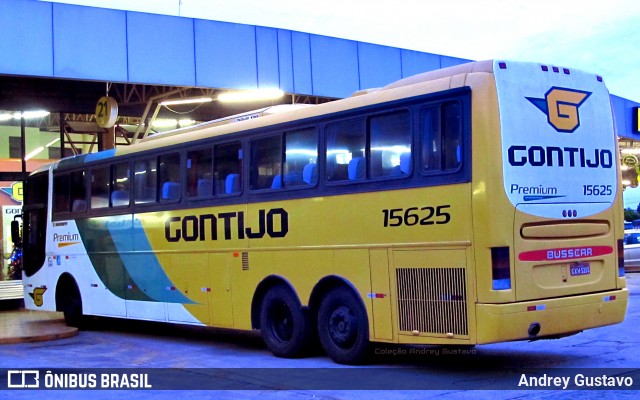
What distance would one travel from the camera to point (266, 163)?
12.6 m

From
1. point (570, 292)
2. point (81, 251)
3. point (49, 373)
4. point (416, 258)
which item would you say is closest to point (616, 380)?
point (570, 292)

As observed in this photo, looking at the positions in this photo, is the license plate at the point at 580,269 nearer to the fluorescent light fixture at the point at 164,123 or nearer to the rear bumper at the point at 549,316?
the rear bumper at the point at 549,316

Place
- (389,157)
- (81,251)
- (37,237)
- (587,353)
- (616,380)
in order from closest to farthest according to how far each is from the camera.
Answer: (616,380)
(389,157)
(587,353)
(81,251)
(37,237)

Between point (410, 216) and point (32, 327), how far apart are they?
31.7 feet

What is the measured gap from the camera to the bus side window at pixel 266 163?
12.4 metres

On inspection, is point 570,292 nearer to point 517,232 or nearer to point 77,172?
point 517,232

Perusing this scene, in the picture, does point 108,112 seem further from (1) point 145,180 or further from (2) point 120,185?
(1) point 145,180

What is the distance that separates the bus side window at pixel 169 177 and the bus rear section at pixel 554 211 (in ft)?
21.0

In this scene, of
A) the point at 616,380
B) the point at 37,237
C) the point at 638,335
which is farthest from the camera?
the point at 37,237

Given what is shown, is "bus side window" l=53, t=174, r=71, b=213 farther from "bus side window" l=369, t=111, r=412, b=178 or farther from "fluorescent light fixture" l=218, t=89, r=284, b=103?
"bus side window" l=369, t=111, r=412, b=178

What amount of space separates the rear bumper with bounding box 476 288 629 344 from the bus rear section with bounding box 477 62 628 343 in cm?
1

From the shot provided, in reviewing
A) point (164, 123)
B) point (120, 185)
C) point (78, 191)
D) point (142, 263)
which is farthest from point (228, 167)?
point (164, 123)

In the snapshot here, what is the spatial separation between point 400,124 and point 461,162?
1146 millimetres

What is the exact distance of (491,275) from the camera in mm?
9352
